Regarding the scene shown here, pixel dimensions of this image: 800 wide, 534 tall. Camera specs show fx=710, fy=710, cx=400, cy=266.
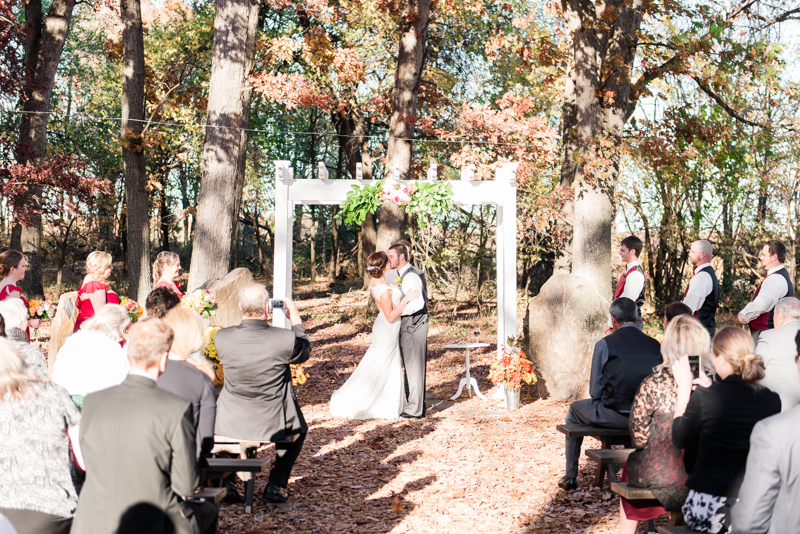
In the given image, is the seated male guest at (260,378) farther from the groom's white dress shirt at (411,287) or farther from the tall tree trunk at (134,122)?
the tall tree trunk at (134,122)

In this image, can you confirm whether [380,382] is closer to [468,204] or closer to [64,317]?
[468,204]

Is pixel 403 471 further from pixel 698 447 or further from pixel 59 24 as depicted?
pixel 59 24

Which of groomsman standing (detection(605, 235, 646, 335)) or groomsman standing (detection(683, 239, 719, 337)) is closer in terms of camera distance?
groomsman standing (detection(683, 239, 719, 337))

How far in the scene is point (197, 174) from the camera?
1115 inches

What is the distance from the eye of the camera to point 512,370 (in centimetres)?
870

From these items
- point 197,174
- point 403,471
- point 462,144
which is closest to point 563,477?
point 403,471

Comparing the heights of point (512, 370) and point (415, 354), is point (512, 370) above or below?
below

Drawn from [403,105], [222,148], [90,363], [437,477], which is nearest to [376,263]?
[437,477]

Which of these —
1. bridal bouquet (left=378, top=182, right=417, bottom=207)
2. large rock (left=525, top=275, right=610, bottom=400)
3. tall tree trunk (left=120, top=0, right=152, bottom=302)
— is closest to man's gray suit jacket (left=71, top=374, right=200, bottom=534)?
bridal bouquet (left=378, top=182, right=417, bottom=207)

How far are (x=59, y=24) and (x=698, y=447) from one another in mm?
15416

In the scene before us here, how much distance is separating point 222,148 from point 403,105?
162 inches

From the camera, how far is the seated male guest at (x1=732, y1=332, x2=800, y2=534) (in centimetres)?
252

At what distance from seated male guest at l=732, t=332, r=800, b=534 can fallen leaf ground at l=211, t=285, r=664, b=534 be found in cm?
254

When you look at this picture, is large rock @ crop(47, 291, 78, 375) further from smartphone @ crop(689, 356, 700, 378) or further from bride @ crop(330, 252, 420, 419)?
smartphone @ crop(689, 356, 700, 378)
